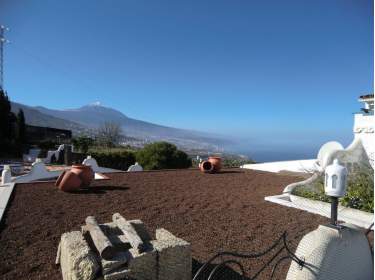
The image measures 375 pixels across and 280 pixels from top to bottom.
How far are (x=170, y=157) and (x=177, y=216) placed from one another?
11.3m

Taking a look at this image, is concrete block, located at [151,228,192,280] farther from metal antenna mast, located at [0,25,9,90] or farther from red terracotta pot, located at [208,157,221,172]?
metal antenna mast, located at [0,25,9,90]

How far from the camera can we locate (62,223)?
192 inches

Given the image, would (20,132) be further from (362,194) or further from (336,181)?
(336,181)

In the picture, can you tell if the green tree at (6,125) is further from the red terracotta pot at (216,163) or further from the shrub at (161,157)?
the red terracotta pot at (216,163)

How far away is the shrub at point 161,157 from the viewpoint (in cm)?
1641

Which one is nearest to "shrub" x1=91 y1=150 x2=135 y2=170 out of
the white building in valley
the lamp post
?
the white building in valley

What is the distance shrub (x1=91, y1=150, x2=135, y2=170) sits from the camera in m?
18.2

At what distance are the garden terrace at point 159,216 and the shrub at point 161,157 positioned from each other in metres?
7.62

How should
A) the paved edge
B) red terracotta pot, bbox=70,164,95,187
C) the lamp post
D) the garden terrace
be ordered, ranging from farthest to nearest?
1. red terracotta pot, bbox=70,164,95,187
2. the paved edge
3. the garden terrace
4. the lamp post

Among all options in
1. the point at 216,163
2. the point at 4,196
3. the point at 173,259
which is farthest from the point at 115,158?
the point at 173,259

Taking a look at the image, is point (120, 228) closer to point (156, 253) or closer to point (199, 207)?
point (156, 253)

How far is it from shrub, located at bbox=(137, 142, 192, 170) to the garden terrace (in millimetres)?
7623

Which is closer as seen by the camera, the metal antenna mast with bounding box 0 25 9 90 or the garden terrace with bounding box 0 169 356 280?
the garden terrace with bounding box 0 169 356 280

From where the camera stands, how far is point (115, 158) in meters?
18.4
